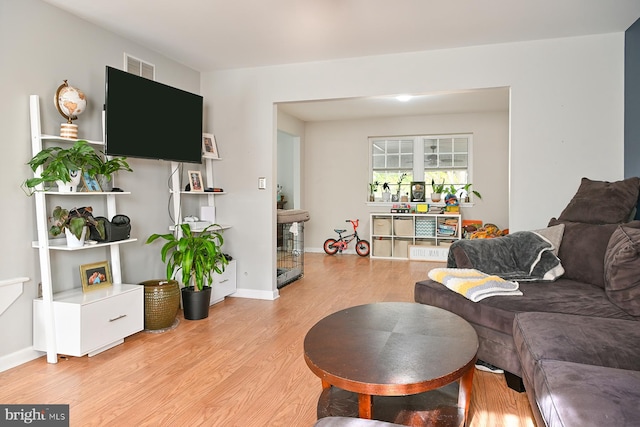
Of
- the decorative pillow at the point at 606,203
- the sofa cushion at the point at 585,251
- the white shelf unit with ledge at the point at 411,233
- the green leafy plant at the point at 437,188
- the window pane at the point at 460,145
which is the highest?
the window pane at the point at 460,145

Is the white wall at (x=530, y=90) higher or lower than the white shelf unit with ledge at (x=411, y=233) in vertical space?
higher

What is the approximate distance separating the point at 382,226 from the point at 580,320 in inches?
210

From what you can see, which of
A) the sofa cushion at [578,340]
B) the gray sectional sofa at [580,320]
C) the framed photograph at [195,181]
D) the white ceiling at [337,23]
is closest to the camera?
the gray sectional sofa at [580,320]

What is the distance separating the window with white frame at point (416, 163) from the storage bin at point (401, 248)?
2.73 feet

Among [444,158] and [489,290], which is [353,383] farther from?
[444,158]

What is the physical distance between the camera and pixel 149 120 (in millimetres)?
3377

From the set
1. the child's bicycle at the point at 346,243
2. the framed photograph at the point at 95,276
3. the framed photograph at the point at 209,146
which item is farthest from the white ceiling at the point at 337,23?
the child's bicycle at the point at 346,243

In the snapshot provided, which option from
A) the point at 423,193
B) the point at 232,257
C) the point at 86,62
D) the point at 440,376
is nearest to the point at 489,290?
the point at 440,376

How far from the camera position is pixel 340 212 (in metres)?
7.81

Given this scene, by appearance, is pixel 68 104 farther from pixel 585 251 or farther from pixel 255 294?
pixel 585 251

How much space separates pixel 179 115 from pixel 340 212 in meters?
4.48

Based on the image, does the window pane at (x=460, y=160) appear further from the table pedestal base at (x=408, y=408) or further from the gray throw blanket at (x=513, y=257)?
the table pedestal base at (x=408, y=408)

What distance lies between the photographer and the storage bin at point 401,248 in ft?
23.3

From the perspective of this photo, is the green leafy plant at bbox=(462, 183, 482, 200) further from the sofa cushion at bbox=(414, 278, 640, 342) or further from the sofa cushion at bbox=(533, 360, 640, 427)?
the sofa cushion at bbox=(533, 360, 640, 427)
